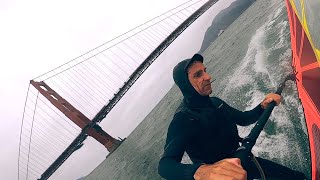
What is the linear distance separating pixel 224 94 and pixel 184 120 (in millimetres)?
11745

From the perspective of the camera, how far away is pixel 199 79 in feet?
13.3

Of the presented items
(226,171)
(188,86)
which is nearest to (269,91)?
(188,86)

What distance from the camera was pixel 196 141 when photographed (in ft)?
13.4

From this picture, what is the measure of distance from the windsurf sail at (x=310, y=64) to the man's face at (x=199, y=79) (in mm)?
1360

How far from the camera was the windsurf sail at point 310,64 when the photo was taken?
3.42 meters

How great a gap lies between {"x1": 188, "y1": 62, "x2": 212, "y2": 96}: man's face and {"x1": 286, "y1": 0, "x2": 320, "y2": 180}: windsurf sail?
136cm

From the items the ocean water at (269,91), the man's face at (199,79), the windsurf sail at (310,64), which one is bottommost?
the ocean water at (269,91)

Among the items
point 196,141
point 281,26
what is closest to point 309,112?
point 196,141

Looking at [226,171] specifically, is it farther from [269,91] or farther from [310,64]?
[269,91]

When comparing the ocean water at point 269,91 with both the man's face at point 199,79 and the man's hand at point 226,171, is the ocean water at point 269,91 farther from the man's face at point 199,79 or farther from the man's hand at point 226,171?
the man's hand at point 226,171

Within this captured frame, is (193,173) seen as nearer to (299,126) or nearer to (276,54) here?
(299,126)

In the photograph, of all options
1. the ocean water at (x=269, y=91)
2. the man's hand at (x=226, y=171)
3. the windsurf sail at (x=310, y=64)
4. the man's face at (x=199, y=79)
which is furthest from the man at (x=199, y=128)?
the ocean water at (x=269, y=91)

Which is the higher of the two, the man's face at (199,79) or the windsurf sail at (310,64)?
the man's face at (199,79)

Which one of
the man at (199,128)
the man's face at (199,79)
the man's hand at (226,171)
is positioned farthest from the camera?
the man's face at (199,79)
